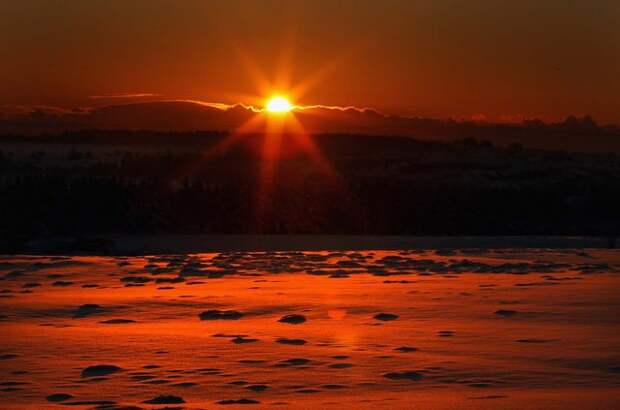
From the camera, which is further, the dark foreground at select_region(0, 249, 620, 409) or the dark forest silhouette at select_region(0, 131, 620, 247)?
the dark forest silhouette at select_region(0, 131, 620, 247)

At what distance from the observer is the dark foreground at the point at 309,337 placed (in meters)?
4.89

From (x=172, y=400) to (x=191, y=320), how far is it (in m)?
2.45

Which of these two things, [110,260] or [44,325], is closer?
[44,325]

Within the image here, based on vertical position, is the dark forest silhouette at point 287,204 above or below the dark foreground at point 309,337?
above

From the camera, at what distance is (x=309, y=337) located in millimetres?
6477

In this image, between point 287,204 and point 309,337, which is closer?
point 309,337

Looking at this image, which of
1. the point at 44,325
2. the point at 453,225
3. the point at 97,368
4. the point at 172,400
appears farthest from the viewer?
the point at 453,225

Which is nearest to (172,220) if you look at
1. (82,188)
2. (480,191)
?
(82,188)

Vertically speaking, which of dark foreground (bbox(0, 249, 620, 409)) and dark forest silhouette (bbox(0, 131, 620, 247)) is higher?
dark forest silhouette (bbox(0, 131, 620, 247))

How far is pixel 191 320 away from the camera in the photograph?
719 cm

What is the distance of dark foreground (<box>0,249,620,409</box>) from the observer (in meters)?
4.89

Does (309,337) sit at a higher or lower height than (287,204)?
lower

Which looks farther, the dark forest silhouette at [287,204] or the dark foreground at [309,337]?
the dark forest silhouette at [287,204]

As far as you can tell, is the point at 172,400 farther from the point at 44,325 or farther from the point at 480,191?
the point at 480,191
